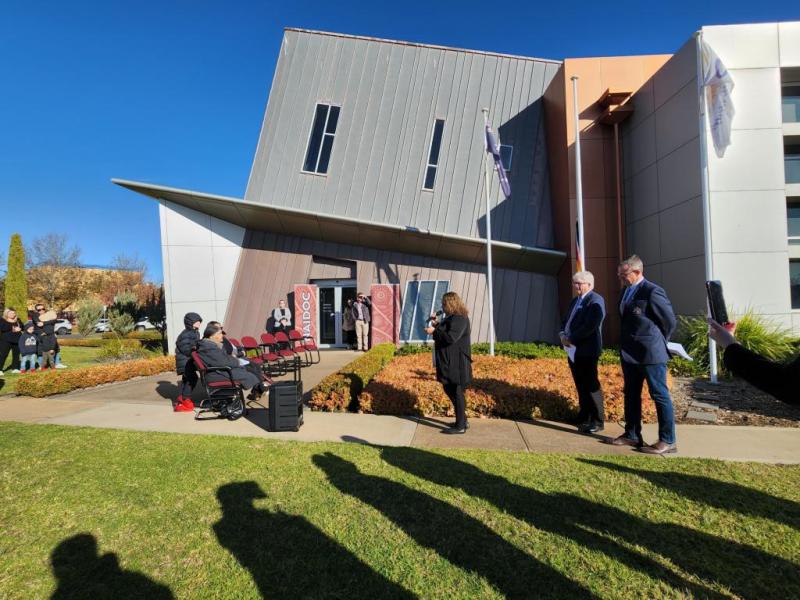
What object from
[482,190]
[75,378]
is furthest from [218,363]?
[482,190]

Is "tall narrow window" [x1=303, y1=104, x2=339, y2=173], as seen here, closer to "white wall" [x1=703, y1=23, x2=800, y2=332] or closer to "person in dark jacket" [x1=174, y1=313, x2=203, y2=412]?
"person in dark jacket" [x1=174, y1=313, x2=203, y2=412]

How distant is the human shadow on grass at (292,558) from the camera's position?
2346mm

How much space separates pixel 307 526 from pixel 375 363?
18.5 feet

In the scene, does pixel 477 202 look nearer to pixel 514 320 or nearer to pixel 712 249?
pixel 514 320

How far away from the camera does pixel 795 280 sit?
1063cm

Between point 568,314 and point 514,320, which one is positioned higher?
point 514,320

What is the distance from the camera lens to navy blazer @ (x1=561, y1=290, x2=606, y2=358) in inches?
194

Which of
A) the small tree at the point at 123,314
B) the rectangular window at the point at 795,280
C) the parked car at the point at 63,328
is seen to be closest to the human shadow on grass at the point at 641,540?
the rectangular window at the point at 795,280

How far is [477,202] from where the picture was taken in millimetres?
15016

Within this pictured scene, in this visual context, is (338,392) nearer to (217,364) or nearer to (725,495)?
(217,364)

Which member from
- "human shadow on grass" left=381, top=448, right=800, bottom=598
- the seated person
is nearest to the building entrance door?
the seated person

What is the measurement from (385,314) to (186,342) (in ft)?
26.7

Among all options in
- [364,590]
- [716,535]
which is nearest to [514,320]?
[716,535]

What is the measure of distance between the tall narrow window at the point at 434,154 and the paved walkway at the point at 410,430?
11181 millimetres
